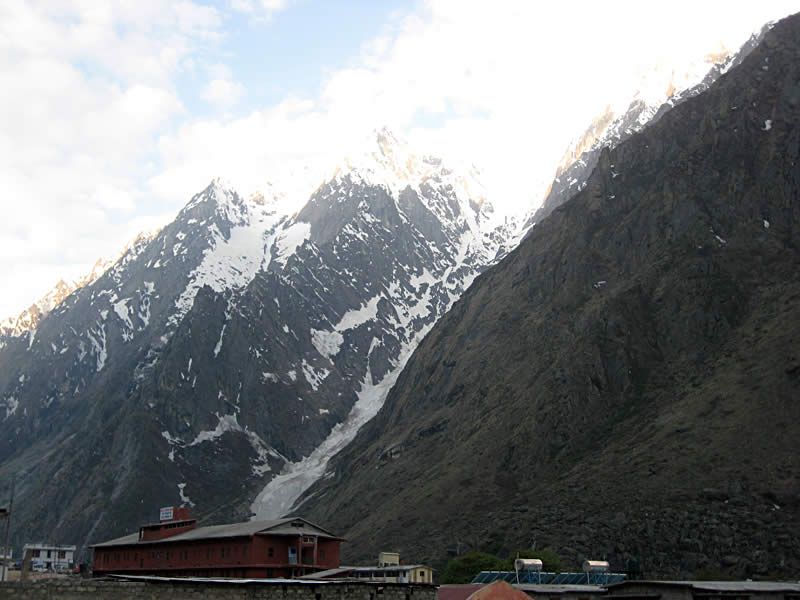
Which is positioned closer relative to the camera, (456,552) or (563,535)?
(563,535)

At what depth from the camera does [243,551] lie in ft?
309

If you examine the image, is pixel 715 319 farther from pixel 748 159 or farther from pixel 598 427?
pixel 748 159

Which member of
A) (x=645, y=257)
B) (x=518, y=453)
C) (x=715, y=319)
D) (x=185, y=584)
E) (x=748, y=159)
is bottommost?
(x=185, y=584)

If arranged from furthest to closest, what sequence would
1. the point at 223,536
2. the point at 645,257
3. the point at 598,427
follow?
the point at 645,257, the point at 598,427, the point at 223,536

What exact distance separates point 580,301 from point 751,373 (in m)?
53.6

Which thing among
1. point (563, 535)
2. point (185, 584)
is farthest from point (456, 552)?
point (185, 584)

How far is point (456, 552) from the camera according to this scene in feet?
470

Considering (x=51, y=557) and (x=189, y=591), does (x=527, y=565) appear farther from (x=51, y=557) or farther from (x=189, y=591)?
(x=51, y=557)

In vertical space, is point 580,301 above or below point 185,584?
above

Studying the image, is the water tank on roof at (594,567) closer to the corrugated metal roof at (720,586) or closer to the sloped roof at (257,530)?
the corrugated metal roof at (720,586)

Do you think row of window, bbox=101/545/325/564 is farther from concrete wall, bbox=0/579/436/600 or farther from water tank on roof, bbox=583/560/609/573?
concrete wall, bbox=0/579/436/600

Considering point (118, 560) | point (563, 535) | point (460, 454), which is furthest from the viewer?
point (460, 454)

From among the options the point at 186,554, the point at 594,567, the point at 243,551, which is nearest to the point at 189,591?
the point at 243,551

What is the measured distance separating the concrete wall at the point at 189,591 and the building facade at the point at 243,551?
42734 mm
